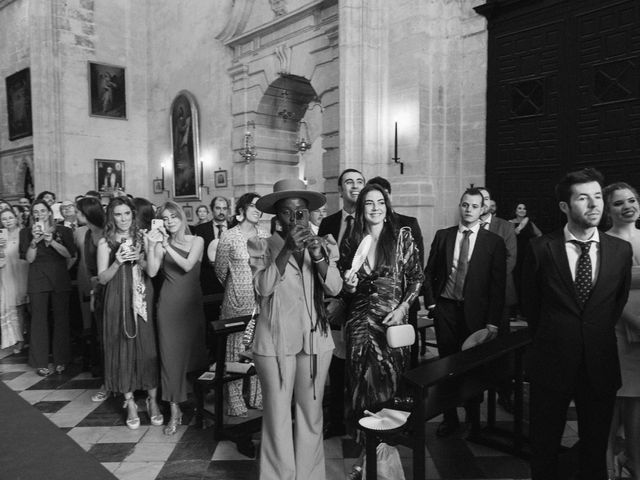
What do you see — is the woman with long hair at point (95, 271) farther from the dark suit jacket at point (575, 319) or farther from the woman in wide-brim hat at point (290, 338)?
the dark suit jacket at point (575, 319)

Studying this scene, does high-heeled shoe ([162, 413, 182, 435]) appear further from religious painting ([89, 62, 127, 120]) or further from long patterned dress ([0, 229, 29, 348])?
religious painting ([89, 62, 127, 120])

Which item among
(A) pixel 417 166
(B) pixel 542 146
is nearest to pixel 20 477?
(A) pixel 417 166

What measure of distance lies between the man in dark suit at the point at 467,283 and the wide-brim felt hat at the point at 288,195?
1.53m

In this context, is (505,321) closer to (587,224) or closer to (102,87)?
(587,224)

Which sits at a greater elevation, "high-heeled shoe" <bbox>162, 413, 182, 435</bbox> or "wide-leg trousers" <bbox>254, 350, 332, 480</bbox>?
"wide-leg trousers" <bbox>254, 350, 332, 480</bbox>

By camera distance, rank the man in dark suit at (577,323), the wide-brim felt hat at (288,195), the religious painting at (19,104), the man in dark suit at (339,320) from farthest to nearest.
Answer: the religious painting at (19,104) < the man in dark suit at (339,320) < the wide-brim felt hat at (288,195) < the man in dark suit at (577,323)

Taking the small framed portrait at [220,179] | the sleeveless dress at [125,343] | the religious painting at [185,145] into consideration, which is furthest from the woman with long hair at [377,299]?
the religious painting at [185,145]

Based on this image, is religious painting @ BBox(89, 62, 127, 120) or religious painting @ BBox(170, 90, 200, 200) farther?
religious painting @ BBox(89, 62, 127, 120)

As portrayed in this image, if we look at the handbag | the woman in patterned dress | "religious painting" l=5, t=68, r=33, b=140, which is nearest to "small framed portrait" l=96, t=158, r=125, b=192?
"religious painting" l=5, t=68, r=33, b=140

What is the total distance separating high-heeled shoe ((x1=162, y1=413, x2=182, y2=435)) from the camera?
398 centimetres

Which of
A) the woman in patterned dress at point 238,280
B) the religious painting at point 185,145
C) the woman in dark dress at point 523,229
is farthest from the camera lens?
the religious painting at point 185,145

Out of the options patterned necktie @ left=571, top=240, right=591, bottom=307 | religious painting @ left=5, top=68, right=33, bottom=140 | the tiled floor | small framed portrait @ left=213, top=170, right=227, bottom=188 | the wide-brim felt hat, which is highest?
religious painting @ left=5, top=68, right=33, bottom=140

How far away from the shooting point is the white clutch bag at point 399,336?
9.62 feet

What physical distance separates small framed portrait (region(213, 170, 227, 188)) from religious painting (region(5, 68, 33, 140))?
25.3ft
